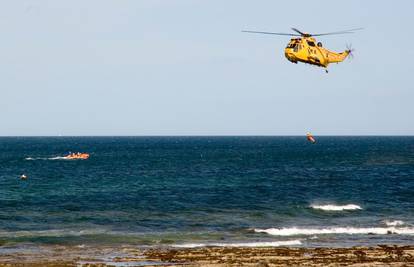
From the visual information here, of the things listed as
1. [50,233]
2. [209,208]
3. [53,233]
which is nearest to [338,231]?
[209,208]

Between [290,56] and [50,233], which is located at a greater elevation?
[290,56]

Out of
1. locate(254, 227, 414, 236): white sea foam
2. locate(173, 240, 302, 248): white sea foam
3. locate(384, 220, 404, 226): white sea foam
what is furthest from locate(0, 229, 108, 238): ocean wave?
locate(384, 220, 404, 226): white sea foam

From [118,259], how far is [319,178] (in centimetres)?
5969

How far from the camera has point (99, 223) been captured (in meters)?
50.3

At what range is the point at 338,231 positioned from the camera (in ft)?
151

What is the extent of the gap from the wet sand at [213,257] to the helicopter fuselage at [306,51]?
12.9 meters

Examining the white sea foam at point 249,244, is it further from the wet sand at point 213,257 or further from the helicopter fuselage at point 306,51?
the helicopter fuselage at point 306,51

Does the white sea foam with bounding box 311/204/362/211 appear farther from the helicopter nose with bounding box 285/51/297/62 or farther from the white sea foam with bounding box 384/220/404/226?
the helicopter nose with bounding box 285/51/297/62

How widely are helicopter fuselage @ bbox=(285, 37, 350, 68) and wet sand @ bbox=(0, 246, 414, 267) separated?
12870 millimetres

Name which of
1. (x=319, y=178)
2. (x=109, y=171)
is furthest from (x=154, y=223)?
(x=109, y=171)

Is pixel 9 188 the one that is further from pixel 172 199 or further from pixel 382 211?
pixel 382 211

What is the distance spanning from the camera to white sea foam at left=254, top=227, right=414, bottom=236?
45438 millimetres

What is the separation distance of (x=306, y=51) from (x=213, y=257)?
623 inches

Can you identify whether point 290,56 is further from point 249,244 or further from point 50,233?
point 50,233
